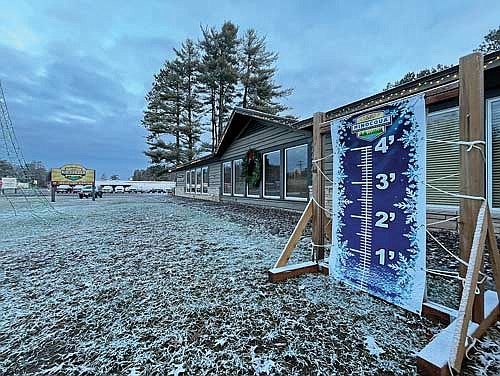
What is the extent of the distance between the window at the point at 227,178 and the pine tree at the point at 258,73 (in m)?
8.96

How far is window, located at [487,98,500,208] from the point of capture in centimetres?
376

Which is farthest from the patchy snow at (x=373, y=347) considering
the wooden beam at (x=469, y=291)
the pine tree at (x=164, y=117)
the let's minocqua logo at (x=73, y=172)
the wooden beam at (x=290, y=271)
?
the pine tree at (x=164, y=117)

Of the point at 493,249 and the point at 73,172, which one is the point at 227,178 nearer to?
the point at 493,249

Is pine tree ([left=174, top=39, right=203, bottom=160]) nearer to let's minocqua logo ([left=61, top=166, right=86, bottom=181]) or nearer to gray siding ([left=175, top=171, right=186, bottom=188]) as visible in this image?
gray siding ([left=175, top=171, right=186, bottom=188])

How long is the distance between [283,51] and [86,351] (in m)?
21.3

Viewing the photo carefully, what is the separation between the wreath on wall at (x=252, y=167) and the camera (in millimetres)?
9031

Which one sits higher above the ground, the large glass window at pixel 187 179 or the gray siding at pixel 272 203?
the large glass window at pixel 187 179

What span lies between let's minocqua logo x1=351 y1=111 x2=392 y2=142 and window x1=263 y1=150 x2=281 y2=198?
5.92 meters

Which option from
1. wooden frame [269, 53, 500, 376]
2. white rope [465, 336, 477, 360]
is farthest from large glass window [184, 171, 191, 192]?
white rope [465, 336, 477, 360]

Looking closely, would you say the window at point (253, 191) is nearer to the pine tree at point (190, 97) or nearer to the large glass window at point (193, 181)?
the large glass window at point (193, 181)

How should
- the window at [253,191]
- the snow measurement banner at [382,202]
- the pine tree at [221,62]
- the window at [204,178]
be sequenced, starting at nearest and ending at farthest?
the snow measurement banner at [382,202], the window at [253,191], the window at [204,178], the pine tree at [221,62]

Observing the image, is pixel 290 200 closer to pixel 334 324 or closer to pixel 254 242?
pixel 254 242

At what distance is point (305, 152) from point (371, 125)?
5015mm

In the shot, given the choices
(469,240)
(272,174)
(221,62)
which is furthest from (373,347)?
(221,62)
